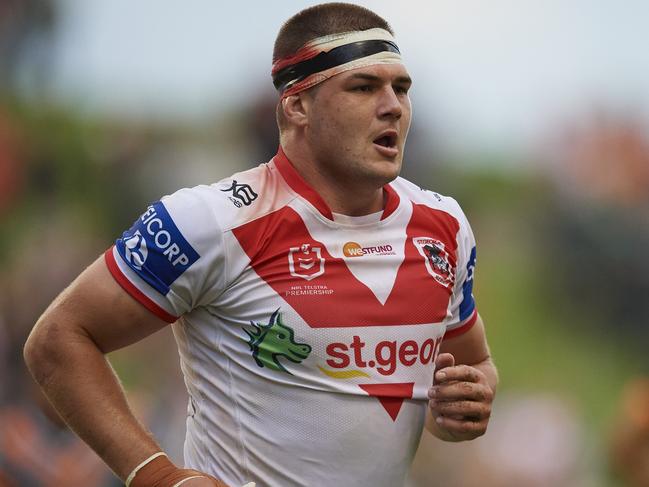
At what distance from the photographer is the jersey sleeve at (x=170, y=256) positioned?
3455 millimetres

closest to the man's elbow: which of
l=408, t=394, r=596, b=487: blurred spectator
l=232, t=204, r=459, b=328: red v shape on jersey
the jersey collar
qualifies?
l=232, t=204, r=459, b=328: red v shape on jersey

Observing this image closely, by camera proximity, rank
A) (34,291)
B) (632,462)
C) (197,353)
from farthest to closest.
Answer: (34,291)
(632,462)
(197,353)

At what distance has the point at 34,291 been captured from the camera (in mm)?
9016

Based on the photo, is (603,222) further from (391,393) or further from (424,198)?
(391,393)

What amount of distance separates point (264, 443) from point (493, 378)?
998mm

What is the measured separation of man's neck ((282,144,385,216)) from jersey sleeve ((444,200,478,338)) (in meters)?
0.36

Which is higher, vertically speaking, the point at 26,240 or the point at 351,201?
the point at 351,201

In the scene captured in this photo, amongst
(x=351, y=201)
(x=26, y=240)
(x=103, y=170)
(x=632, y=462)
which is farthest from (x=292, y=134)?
(x=103, y=170)

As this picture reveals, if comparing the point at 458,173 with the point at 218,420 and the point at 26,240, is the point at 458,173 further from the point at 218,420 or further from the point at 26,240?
the point at 218,420

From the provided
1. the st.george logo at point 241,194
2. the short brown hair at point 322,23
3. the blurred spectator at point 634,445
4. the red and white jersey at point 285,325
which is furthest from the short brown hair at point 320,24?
the blurred spectator at point 634,445

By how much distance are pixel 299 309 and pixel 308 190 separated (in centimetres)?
43

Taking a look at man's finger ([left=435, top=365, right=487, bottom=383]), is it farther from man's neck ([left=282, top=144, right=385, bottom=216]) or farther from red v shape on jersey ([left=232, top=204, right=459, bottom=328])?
man's neck ([left=282, top=144, right=385, bottom=216])

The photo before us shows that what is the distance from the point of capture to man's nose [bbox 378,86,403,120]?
369cm

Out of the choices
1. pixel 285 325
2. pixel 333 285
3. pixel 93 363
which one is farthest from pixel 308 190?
pixel 93 363
